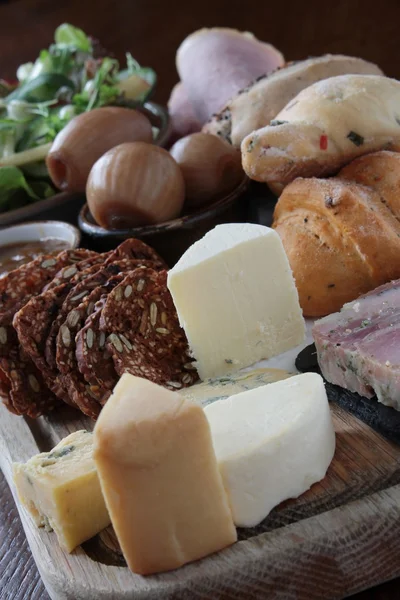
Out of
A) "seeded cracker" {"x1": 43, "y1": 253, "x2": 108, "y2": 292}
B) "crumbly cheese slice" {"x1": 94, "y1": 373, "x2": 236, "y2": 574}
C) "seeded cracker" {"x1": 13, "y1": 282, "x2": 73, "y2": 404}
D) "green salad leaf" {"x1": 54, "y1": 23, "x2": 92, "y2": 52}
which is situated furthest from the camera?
"green salad leaf" {"x1": 54, "y1": 23, "x2": 92, "y2": 52}

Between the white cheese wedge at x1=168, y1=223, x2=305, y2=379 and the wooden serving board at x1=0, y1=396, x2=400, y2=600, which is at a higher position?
the white cheese wedge at x1=168, y1=223, x2=305, y2=379

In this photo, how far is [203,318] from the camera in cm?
148

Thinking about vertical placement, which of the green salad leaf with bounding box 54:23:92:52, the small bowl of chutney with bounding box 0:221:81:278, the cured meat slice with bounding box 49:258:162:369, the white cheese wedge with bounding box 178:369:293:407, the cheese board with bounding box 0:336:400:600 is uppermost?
the green salad leaf with bounding box 54:23:92:52

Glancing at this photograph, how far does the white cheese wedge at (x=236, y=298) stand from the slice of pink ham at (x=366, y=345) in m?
0.14

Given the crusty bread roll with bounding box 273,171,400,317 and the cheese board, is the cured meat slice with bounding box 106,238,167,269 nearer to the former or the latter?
the crusty bread roll with bounding box 273,171,400,317

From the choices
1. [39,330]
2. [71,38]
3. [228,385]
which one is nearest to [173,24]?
[71,38]

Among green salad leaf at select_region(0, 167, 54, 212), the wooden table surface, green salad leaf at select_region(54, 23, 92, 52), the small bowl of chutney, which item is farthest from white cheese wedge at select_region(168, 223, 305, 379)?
the wooden table surface

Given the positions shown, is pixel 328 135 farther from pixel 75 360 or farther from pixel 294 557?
pixel 294 557

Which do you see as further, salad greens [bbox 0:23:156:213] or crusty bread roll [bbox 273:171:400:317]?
salad greens [bbox 0:23:156:213]

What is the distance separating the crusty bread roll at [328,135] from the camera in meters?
1.72

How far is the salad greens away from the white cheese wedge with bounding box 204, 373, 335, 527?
1.43 meters

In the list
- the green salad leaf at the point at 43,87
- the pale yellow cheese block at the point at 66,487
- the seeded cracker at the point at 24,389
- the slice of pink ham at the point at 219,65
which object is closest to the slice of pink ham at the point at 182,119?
the slice of pink ham at the point at 219,65

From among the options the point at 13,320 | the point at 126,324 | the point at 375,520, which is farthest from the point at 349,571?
the point at 13,320

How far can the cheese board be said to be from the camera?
3.55 ft
